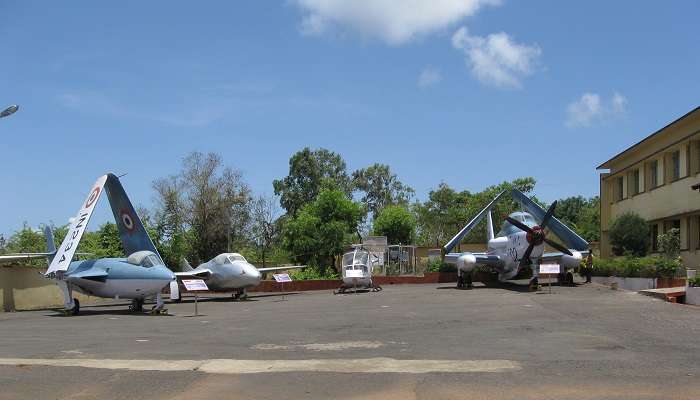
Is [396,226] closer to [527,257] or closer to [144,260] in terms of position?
[527,257]

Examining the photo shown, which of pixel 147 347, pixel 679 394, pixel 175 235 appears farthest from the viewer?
pixel 175 235

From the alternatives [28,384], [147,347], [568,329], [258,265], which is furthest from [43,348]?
[258,265]

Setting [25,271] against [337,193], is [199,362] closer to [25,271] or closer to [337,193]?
[25,271]

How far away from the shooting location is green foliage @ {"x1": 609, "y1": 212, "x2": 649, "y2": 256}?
120 feet

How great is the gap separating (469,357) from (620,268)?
21.8 meters

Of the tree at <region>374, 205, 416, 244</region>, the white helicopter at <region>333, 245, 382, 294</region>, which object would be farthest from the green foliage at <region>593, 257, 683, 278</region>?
the tree at <region>374, 205, 416, 244</region>

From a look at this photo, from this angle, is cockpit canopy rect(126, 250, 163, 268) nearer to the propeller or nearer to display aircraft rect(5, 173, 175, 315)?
display aircraft rect(5, 173, 175, 315)

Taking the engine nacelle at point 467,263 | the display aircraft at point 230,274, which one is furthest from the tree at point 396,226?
the display aircraft at point 230,274

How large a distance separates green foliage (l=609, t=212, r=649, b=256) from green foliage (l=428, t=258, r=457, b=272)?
11.4 meters

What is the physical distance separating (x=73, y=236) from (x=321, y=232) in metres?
26.8

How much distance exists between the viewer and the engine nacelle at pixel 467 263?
34.2 metres

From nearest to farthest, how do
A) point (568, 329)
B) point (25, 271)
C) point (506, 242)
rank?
point (568, 329), point (25, 271), point (506, 242)

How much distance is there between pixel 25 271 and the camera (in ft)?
93.4

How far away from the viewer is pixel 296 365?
34.6 ft
